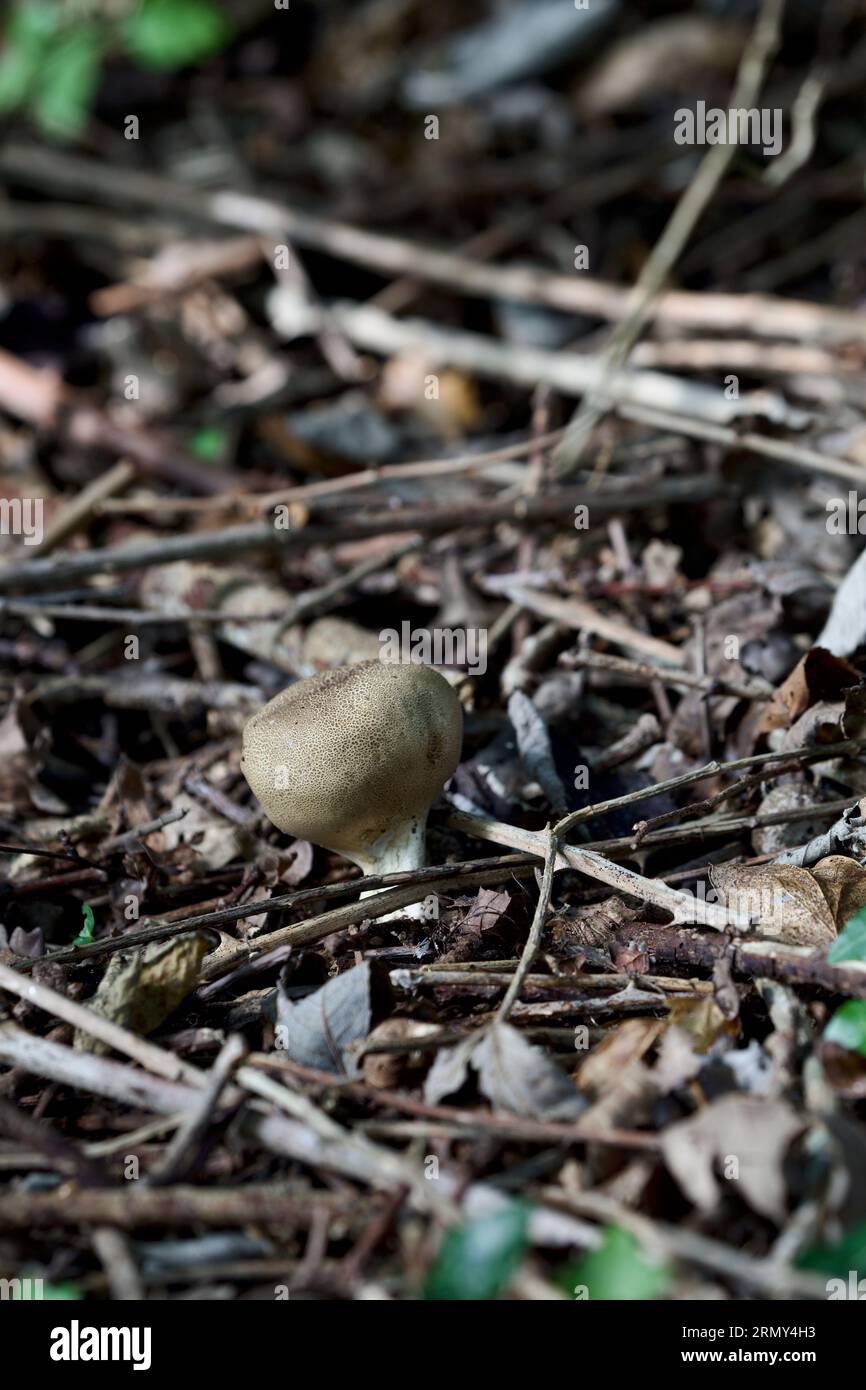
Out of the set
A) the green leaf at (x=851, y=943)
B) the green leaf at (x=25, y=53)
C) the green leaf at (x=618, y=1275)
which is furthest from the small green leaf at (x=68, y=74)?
the green leaf at (x=618, y=1275)

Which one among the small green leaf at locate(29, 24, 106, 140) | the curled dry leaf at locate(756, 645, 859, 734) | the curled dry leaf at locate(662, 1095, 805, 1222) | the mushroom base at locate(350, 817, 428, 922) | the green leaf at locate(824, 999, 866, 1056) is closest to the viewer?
the curled dry leaf at locate(662, 1095, 805, 1222)

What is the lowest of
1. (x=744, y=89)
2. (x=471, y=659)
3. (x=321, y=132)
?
(x=471, y=659)

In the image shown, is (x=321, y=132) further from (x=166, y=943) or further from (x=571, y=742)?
(x=166, y=943)

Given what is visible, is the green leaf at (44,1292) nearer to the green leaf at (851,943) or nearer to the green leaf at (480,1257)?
the green leaf at (480,1257)

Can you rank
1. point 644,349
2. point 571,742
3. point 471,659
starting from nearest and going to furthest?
point 571,742 → point 471,659 → point 644,349

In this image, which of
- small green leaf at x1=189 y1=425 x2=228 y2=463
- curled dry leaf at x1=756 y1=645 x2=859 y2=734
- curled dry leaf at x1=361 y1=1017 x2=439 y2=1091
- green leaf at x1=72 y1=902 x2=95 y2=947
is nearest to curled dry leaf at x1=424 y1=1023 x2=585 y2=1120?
curled dry leaf at x1=361 y1=1017 x2=439 y2=1091

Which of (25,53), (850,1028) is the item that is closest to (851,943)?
(850,1028)

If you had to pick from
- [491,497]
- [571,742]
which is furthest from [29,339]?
[571,742]

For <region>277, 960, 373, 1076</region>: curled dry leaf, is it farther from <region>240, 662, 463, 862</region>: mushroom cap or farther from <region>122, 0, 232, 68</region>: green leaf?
<region>122, 0, 232, 68</region>: green leaf
